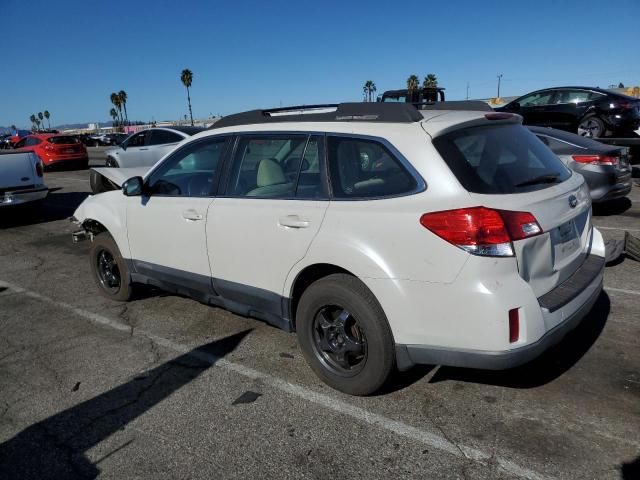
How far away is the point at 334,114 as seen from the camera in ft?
11.3

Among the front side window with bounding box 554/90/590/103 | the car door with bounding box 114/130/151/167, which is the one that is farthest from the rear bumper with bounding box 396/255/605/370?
the car door with bounding box 114/130/151/167

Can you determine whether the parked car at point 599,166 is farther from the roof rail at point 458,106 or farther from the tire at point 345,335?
the tire at point 345,335

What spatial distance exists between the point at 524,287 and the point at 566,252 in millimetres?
617

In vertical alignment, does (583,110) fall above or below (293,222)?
above

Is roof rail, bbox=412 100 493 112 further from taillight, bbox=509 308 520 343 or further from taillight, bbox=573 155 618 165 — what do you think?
taillight, bbox=573 155 618 165

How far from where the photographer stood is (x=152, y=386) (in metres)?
3.55

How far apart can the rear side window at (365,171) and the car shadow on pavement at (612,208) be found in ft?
21.9

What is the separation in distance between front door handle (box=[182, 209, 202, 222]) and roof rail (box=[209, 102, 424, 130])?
728 millimetres

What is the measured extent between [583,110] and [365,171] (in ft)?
38.4

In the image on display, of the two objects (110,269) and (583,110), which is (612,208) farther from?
(110,269)

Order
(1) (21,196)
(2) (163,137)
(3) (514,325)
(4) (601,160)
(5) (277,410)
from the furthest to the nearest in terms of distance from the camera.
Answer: (2) (163,137), (1) (21,196), (4) (601,160), (5) (277,410), (3) (514,325)

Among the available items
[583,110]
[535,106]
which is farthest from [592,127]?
[535,106]

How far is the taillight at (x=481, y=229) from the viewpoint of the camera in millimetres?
2646

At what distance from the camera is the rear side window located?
2979mm
